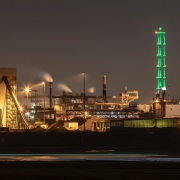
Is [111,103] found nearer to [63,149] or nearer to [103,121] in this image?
[103,121]

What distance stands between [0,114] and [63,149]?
25.9 m
